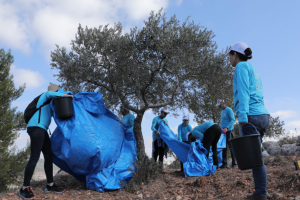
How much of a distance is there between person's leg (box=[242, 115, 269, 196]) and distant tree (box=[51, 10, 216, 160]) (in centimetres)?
288

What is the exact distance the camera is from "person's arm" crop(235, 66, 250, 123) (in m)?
2.76

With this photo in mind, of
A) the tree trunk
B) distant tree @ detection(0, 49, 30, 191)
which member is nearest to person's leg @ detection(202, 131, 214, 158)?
the tree trunk

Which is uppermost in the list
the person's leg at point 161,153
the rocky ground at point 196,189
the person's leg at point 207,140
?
the person's leg at point 207,140

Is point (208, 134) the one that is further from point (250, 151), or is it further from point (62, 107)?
point (62, 107)

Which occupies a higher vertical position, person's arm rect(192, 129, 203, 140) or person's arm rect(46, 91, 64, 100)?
person's arm rect(46, 91, 64, 100)

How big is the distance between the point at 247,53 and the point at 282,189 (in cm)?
216

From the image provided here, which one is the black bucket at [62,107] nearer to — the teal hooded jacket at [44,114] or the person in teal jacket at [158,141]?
the teal hooded jacket at [44,114]

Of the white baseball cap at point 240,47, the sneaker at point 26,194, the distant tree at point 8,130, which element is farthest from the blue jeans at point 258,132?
the distant tree at point 8,130

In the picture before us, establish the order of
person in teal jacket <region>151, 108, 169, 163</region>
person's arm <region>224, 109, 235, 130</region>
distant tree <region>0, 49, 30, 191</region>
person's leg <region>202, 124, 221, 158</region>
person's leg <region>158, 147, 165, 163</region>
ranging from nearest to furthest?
1. person's leg <region>202, 124, 221, 158</region>
2. person's arm <region>224, 109, 235, 130</region>
3. person in teal jacket <region>151, 108, 169, 163</region>
4. person's leg <region>158, 147, 165, 163</region>
5. distant tree <region>0, 49, 30, 191</region>

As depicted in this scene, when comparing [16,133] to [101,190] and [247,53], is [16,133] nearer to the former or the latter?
[101,190]

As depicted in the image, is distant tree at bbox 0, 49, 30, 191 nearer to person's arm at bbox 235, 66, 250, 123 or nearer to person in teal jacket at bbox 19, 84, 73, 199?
person in teal jacket at bbox 19, 84, 73, 199

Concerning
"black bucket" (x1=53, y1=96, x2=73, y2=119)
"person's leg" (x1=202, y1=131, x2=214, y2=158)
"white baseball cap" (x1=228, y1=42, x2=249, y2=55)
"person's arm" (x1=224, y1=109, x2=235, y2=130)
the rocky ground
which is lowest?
the rocky ground

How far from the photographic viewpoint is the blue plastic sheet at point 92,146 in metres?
4.04

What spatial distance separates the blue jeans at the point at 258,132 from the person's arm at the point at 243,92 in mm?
142
